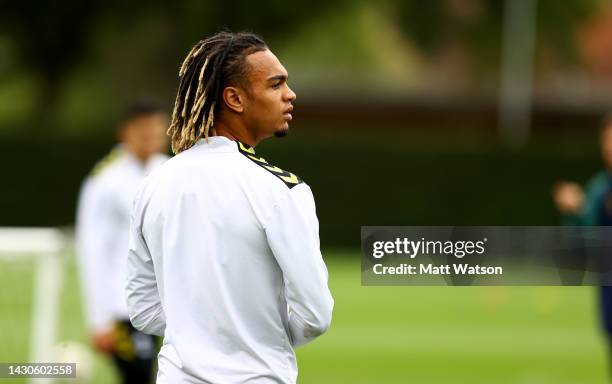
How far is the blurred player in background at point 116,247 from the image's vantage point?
7930 mm

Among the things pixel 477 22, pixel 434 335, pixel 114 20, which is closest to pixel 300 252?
pixel 434 335

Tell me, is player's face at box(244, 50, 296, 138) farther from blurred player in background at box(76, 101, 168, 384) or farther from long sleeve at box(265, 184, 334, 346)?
blurred player in background at box(76, 101, 168, 384)

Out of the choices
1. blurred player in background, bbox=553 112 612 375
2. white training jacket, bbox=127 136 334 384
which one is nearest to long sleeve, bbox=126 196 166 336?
white training jacket, bbox=127 136 334 384

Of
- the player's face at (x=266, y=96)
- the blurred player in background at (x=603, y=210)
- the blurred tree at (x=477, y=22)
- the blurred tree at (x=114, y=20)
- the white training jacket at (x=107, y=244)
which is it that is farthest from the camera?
the blurred tree at (x=477, y=22)

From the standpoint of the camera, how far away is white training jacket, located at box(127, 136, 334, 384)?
12.5 feet

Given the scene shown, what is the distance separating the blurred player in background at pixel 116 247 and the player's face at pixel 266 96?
4.03 meters

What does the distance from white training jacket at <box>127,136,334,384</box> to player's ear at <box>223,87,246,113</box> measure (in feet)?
0.35

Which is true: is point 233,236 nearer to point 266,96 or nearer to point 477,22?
point 266,96

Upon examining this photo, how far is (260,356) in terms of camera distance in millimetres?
3902

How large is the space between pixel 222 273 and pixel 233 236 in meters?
0.12

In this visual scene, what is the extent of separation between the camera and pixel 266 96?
4.03 m

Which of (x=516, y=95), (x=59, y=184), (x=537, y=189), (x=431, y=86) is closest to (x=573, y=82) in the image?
(x=431, y=86)

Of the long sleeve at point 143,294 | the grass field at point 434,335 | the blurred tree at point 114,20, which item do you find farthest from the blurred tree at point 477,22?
the long sleeve at point 143,294

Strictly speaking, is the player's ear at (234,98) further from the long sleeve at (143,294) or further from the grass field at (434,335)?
the grass field at (434,335)
